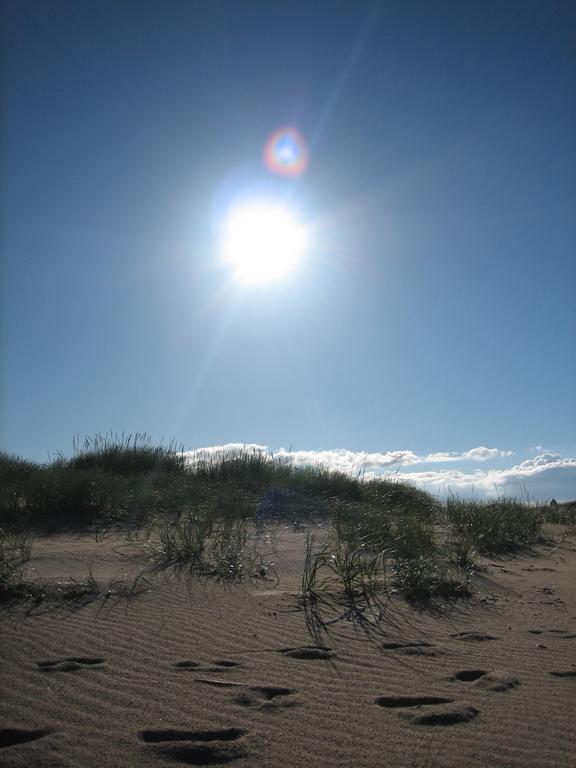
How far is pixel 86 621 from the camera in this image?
317 cm

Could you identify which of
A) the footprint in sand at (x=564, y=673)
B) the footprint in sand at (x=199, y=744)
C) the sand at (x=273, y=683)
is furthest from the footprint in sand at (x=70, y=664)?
the footprint in sand at (x=564, y=673)

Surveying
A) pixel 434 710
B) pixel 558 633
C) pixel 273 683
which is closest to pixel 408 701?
pixel 434 710

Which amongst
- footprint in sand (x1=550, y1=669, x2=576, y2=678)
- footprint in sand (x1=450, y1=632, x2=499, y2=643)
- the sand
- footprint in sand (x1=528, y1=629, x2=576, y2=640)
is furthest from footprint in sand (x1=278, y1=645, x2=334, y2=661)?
footprint in sand (x1=528, y1=629, x2=576, y2=640)

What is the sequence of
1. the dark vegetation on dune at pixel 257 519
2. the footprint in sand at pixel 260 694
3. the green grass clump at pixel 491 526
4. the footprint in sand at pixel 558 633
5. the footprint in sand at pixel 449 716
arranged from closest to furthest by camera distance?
the footprint in sand at pixel 449 716 < the footprint in sand at pixel 260 694 < the footprint in sand at pixel 558 633 < the dark vegetation on dune at pixel 257 519 < the green grass clump at pixel 491 526

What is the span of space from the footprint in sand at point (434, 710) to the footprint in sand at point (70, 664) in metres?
1.47

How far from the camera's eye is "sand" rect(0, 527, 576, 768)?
197 cm

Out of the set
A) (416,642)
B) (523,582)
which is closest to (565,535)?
(523,582)

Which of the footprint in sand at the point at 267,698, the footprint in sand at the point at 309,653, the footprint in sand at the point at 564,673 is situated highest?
the footprint in sand at the point at 309,653

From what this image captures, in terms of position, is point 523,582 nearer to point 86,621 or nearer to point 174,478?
point 86,621

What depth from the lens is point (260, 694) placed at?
237 cm

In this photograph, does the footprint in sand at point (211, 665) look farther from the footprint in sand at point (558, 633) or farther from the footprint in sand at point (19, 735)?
the footprint in sand at point (558, 633)

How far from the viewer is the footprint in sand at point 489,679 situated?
2.51 metres

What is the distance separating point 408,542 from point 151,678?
3.46 meters

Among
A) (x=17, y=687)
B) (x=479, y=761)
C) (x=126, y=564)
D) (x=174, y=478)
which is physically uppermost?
(x=174, y=478)
